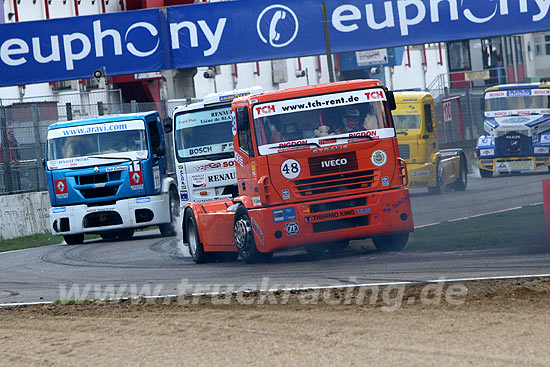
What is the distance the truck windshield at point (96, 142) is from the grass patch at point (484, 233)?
20.6 feet

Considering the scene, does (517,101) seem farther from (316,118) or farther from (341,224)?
(341,224)

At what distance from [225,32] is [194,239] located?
14201 millimetres

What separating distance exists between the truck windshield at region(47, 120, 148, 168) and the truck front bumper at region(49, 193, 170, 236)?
0.90 m

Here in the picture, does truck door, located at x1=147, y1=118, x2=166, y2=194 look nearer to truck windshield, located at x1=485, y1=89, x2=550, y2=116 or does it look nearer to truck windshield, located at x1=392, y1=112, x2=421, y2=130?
truck windshield, located at x1=392, y1=112, x2=421, y2=130

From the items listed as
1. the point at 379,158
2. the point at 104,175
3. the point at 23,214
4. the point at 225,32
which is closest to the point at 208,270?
the point at 379,158

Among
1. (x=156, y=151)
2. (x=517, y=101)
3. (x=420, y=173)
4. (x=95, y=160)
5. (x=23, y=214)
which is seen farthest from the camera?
(x=517, y=101)

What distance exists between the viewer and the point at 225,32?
28312mm

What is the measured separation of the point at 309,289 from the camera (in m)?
10.4

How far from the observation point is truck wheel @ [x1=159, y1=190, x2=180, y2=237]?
21.2 meters

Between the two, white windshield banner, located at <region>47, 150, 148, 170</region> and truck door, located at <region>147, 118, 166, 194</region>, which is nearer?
white windshield banner, located at <region>47, 150, 148, 170</region>

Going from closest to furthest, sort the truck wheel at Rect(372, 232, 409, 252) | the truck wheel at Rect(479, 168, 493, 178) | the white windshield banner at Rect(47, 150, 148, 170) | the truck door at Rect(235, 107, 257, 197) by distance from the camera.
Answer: the truck door at Rect(235, 107, 257, 197)
the truck wheel at Rect(372, 232, 409, 252)
the white windshield banner at Rect(47, 150, 148, 170)
the truck wheel at Rect(479, 168, 493, 178)

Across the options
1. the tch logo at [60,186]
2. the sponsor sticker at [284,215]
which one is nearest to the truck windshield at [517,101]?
the tch logo at [60,186]

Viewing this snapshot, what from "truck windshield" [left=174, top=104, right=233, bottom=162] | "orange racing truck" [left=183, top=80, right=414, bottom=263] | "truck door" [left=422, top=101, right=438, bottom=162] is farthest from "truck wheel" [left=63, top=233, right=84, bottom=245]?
"truck door" [left=422, top=101, right=438, bottom=162]

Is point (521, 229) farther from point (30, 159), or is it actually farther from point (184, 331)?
point (30, 159)
